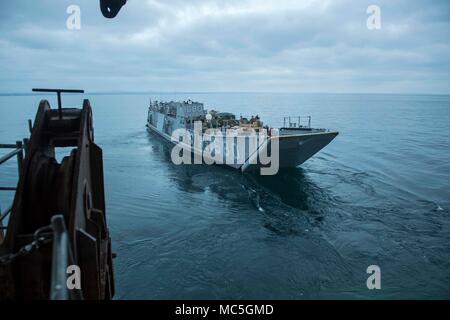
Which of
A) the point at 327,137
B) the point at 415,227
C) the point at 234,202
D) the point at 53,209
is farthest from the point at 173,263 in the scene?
the point at 327,137

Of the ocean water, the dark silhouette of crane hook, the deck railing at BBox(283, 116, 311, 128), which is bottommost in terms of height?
the ocean water

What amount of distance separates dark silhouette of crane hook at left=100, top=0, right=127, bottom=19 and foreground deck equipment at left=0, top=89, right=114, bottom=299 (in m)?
2.09

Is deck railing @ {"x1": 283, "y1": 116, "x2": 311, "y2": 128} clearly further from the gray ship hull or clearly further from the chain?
the chain

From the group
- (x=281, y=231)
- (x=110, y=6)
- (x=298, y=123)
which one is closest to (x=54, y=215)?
(x=110, y=6)

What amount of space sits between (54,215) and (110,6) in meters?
3.87

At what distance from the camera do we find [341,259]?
45.6 feet

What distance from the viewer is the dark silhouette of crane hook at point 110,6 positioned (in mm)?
5648

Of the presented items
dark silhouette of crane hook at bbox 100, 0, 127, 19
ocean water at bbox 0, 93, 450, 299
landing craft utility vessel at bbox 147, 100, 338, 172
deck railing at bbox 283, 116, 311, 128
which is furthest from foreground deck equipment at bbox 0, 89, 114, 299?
deck railing at bbox 283, 116, 311, 128

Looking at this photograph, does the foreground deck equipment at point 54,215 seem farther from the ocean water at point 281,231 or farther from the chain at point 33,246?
the ocean water at point 281,231

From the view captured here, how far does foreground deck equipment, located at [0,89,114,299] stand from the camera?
342 centimetres

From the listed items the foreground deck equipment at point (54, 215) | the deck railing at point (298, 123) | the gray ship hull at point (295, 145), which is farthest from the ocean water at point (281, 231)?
the foreground deck equipment at point (54, 215)

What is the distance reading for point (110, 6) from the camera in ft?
18.7

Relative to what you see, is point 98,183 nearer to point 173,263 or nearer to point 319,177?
point 173,263

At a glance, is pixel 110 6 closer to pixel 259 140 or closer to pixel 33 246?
pixel 33 246
